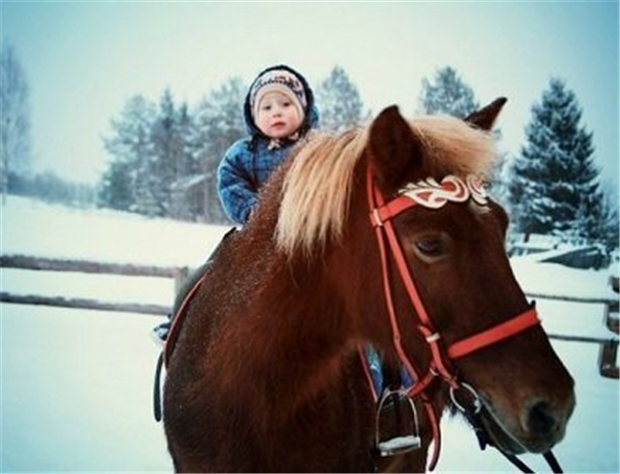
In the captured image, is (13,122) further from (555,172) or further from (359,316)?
(555,172)

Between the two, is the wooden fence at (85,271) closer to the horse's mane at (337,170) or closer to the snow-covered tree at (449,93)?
the horse's mane at (337,170)

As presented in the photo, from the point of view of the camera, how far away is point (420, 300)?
1.28m

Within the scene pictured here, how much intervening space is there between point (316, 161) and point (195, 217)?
90.2 feet

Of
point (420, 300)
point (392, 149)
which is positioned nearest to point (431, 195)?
point (392, 149)

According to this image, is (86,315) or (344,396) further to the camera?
(86,315)

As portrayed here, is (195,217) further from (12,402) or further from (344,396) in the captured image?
(344,396)

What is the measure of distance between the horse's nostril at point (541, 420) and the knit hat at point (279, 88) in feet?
5.37

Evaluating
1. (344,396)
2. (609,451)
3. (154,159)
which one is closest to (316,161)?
(344,396)

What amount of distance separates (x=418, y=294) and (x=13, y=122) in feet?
54.5

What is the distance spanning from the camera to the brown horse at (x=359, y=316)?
4.05 ft

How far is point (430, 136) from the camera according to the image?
1.43 meters

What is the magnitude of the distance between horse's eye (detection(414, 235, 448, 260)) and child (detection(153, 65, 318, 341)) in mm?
1124

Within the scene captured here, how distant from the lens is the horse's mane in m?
1.42

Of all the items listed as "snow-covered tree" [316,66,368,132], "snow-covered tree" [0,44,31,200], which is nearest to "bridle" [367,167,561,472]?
"snow-covered tree" [0,44,31,200]
